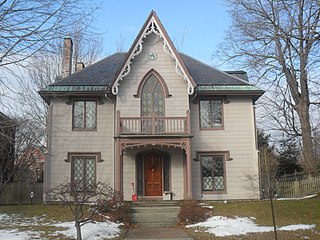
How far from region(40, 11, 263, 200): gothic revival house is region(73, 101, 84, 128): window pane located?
0.05 m

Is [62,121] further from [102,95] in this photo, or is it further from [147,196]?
[147,196]

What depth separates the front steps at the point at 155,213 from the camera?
15672 mm

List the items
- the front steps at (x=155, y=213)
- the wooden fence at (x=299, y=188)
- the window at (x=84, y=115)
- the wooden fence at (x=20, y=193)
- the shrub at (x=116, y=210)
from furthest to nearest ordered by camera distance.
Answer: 1. the wooden fence at (x=299, y=188)
2. the wooden fence at (x=20, y=193)
3. the window at (x=84, y=115)
4. the front steps at (x=155, y=213)
5. the shrub at (x=116, y=210)

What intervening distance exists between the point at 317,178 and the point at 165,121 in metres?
9.55

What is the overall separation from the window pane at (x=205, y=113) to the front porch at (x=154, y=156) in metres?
1.77

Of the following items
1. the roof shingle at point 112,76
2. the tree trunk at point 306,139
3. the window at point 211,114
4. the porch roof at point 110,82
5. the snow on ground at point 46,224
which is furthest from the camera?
the tree trunk at point 306,139

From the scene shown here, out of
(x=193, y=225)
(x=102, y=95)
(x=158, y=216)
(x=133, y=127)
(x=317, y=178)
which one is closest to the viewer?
(x=193, y=225)

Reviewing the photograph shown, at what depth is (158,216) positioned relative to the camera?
16125 mm

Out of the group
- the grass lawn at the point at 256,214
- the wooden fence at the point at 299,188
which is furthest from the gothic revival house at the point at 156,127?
the wooden fence at the point at 299,188

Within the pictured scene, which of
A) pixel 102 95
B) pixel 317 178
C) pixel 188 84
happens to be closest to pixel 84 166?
pixel 102 95

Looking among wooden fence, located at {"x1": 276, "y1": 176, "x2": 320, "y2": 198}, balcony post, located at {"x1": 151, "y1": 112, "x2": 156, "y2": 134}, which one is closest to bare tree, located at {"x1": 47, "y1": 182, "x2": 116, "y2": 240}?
balcony post, located at {"x1": 151, "y1": 112, "x2": 156, "y2": 134}

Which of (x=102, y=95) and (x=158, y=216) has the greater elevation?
(x=102, y=95)

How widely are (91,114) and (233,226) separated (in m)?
10.2

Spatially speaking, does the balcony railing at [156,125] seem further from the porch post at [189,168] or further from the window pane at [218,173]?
the window pane at [218,173]
